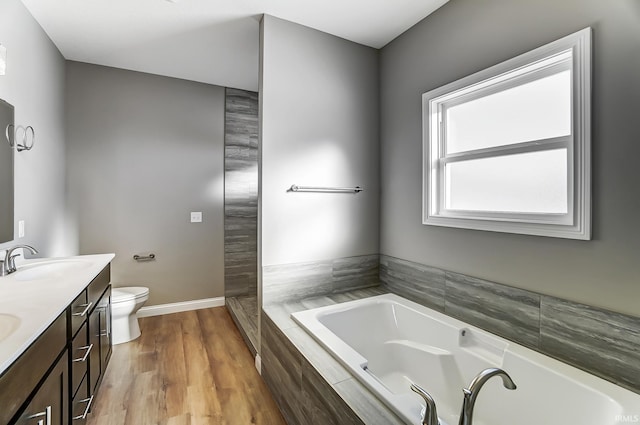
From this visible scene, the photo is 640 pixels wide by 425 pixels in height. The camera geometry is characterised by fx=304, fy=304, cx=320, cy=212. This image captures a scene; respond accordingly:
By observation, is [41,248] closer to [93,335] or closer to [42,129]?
[42,129]

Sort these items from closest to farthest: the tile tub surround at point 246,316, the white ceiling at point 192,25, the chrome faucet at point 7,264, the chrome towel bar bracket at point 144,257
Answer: the chrome faucet at point 7,264 < the white ceiling at point 192,25 < the tile tub surround at point 246,316 < the chrome towel bar bracket at point 144,257

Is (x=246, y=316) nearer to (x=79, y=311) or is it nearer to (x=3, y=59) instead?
(x=79, y=311)

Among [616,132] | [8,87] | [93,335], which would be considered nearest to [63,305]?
[93,335]

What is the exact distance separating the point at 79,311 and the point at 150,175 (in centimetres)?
205

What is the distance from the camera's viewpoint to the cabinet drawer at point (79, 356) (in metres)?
1.38

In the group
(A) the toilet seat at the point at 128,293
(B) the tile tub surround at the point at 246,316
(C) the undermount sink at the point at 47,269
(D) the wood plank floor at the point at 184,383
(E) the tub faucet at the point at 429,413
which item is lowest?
(D) the wood plank floor at the point at 184,383

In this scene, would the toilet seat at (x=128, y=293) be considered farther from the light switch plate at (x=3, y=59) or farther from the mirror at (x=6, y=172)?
the light switch plate at (x=3, y=59)

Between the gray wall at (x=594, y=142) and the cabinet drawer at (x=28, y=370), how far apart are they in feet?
6.92

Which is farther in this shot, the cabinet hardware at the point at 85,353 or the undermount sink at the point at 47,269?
the undermount sink at the point at 47,269

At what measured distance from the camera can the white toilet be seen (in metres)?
2.62

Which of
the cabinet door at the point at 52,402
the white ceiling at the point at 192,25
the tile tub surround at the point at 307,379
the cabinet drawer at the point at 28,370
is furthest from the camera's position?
the white ceiling at the point at 192,25

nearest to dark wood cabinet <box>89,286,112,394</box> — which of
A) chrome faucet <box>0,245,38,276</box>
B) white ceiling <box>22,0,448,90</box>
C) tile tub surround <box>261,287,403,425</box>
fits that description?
chrome faucet <box>0,245,38,276</box>

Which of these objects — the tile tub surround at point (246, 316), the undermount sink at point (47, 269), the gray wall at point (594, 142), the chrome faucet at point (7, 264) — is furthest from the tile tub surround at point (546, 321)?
the chrome faucet at point (7, 264)

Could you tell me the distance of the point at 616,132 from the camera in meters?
1.31
